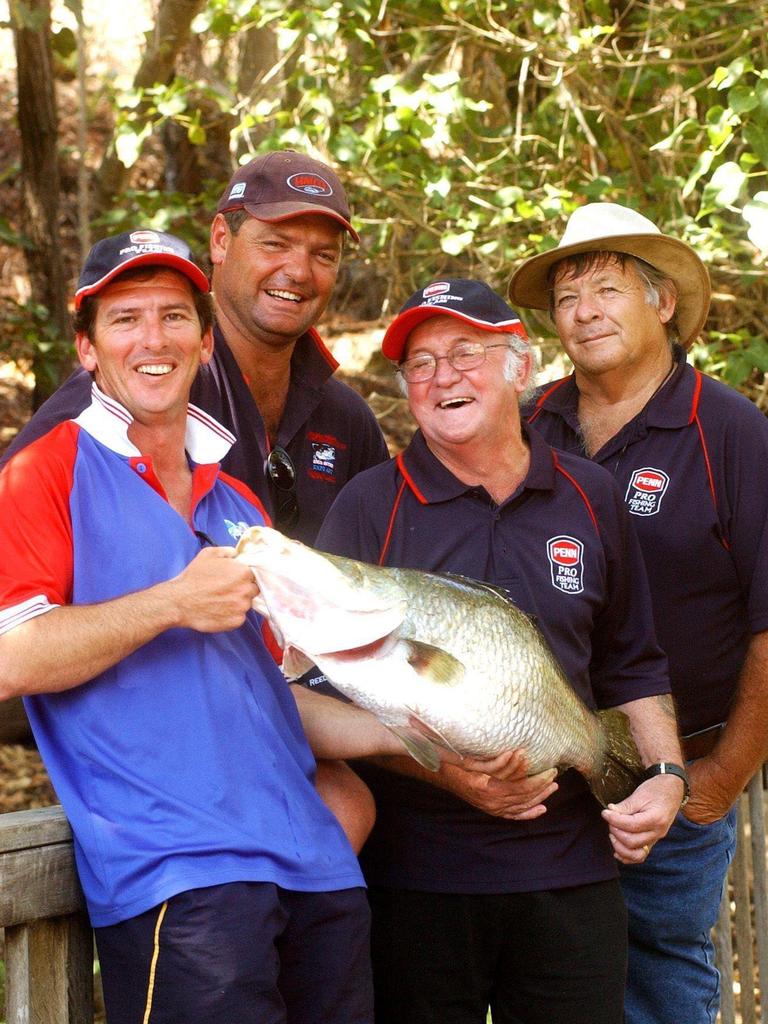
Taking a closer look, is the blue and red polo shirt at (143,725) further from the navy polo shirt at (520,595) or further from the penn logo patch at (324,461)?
the penn logo patch at (324,461)

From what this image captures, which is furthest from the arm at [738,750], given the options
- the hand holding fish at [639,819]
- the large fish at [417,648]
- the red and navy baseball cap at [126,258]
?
the red and navy baseball cap at [126,258]

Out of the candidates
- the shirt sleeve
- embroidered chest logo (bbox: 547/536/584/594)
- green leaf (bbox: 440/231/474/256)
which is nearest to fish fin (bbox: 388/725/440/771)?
embroidered chest logo (bbox: 547/536/584/594)

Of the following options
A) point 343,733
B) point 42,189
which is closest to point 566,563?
point 343,733

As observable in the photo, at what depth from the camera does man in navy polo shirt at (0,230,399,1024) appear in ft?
8.21

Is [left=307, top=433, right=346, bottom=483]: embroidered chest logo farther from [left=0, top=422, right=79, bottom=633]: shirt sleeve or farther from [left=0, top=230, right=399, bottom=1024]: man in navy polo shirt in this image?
[left=0, top=422, right=79, bottom=633]: shirt sleeve

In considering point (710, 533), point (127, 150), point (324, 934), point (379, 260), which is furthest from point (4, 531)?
point (379, 260)

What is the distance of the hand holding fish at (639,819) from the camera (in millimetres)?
3143

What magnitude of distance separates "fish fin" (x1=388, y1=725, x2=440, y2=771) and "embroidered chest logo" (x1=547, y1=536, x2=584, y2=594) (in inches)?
26.3

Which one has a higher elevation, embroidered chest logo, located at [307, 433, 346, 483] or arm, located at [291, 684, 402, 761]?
embroidered chest logo, located at [307, 433, 346, 483]

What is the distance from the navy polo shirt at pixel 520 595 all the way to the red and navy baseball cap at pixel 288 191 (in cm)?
122

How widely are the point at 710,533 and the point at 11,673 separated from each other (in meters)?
2.15

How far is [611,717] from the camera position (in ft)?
10.8

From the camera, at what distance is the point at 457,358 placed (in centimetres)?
336

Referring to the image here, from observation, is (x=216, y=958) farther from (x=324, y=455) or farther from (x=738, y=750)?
(x=324, y=455)
